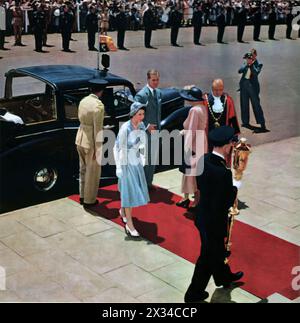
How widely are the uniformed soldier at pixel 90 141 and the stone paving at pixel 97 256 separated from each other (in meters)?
0.29

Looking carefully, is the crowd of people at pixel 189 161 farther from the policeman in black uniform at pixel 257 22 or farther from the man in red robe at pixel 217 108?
the policeman in black uniform at pixel 257 22

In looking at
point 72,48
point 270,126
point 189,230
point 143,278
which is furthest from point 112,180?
point 72,48

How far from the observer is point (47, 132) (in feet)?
24.9

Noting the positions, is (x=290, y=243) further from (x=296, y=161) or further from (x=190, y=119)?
(x=296, y=161)

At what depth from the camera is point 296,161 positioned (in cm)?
981

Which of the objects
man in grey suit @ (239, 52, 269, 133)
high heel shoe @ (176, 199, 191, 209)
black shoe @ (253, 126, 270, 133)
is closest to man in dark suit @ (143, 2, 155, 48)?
man in grey suit @ (239, 52, 269, 133)

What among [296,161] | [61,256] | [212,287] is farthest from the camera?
[296,161]

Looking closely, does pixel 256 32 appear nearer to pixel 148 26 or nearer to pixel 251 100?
pixel 148 26

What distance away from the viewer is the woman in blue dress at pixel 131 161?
21.2 ft

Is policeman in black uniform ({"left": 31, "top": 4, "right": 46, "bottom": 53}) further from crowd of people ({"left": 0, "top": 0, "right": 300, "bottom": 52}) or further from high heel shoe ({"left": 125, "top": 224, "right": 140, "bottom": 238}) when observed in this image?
high heel shoe ({"left": 125, "top": 224, "right": 140, "bottom": 238})

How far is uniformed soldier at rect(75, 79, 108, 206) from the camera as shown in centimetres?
704

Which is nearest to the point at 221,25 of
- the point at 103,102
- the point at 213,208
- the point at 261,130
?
the point at 261,130

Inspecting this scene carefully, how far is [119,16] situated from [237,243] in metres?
17.9

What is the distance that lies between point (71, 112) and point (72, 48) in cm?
1448
